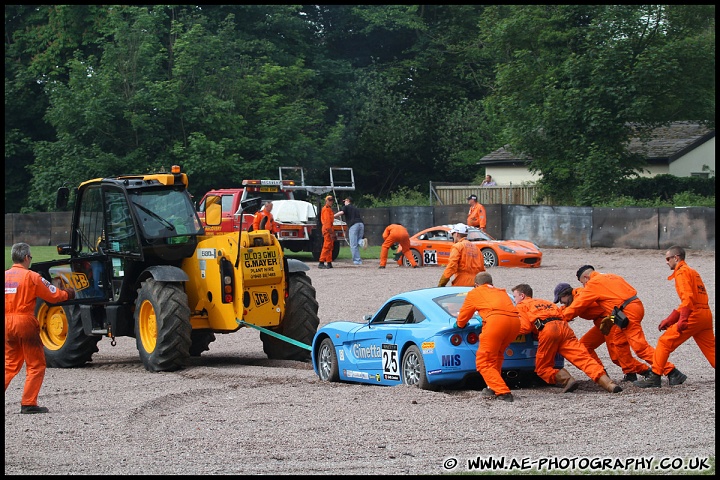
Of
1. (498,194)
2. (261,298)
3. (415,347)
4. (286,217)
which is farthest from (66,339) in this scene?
(498,194)

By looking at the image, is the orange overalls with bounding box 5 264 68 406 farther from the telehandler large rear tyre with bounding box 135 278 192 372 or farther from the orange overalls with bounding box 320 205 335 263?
the orange overalls with bounding box 320 205 335 263

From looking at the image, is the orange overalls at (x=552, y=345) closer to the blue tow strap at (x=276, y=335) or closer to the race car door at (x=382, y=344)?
the race car door at (x=382, y=344)

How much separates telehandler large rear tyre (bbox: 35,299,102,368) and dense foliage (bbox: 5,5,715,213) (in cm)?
2563

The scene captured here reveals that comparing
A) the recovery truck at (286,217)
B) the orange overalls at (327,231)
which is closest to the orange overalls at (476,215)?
the recovery truck at (286,217)

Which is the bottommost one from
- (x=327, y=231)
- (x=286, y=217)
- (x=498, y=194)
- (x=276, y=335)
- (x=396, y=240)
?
(x=276, y=335)

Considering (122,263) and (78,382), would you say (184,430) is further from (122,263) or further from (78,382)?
(122,263)

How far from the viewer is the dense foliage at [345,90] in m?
38.3

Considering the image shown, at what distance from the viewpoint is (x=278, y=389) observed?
12.2 meters

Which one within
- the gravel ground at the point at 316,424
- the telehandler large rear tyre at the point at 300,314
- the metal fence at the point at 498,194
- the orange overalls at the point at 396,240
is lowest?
the gravel ground at the point at 316,424

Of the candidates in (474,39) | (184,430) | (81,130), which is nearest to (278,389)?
(184,430)

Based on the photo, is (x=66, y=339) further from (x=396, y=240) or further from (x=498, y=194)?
(x=498, y=194)

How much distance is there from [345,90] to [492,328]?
150ft

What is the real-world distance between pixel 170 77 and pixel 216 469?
40.0 m

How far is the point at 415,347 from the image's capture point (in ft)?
38.8
